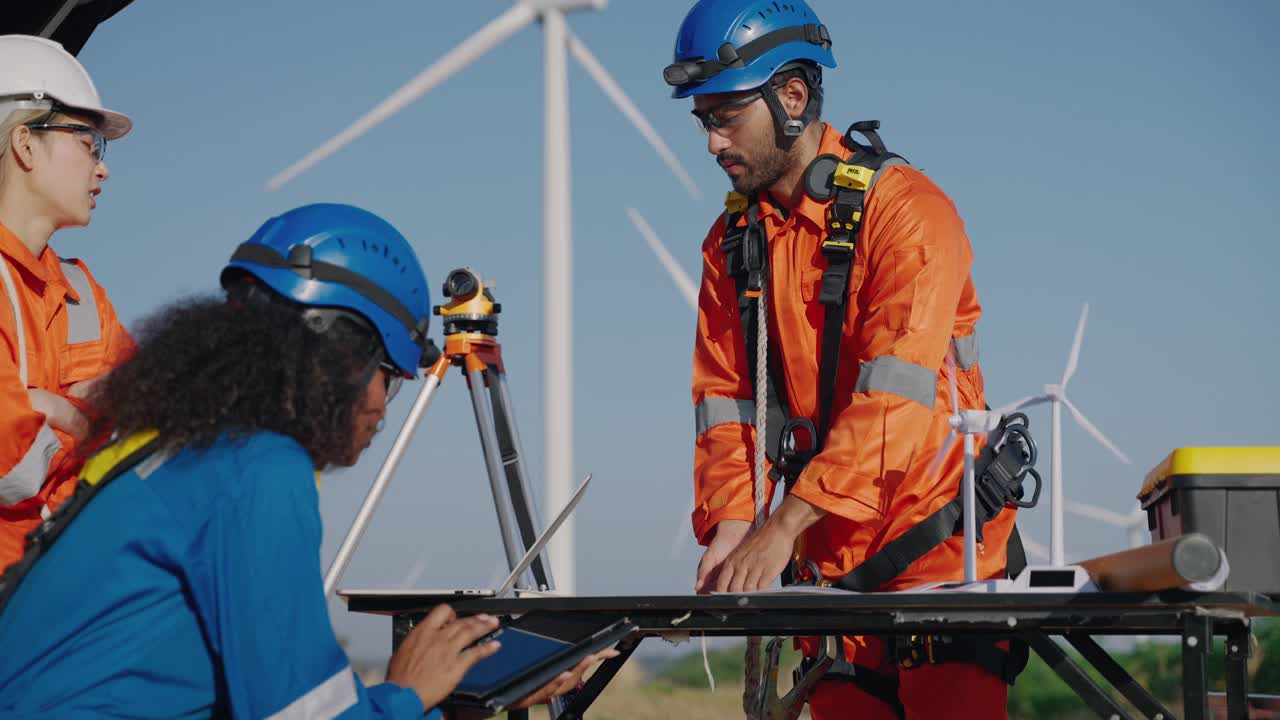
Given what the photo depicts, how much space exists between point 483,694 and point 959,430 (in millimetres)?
1327

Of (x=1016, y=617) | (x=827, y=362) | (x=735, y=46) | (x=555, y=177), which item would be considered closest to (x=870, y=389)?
(x=827, y=362)

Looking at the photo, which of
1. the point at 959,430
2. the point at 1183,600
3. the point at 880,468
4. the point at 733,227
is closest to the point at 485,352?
the point at 733,227

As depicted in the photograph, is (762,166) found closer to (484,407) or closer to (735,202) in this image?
(735,202)

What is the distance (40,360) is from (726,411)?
6.61 feet

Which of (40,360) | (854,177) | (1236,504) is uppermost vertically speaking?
(854,177)

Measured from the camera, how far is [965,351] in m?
4.14

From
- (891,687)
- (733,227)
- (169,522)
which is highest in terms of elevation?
(733,227)

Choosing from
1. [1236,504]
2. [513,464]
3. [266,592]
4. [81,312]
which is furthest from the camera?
[513,464]

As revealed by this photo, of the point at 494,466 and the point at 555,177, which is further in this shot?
the point at 555,177

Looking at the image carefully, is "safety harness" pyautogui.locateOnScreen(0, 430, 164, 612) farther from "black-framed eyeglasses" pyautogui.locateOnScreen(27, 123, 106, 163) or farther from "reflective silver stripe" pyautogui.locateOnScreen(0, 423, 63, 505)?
"black-framed eyeglasses" pyautogui.locateOnScreen(27, 123, 106, 163)

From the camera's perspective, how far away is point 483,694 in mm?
2725

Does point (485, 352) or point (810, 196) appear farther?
point (485, 352)

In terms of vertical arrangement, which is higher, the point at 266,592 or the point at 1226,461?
the point at 1226,461

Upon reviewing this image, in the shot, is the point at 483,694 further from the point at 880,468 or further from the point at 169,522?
the point at 880,468
